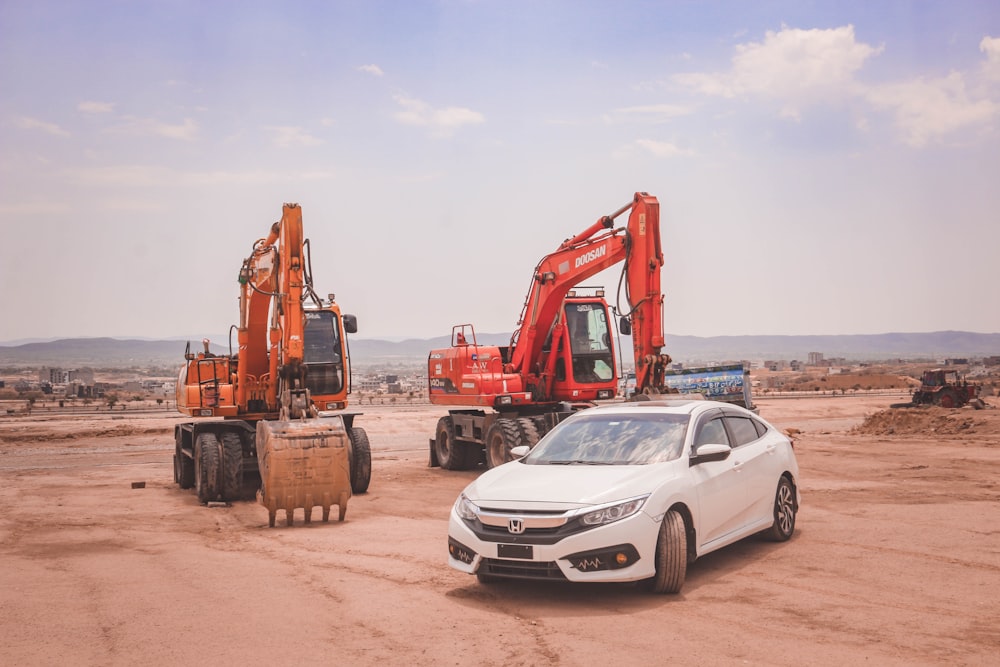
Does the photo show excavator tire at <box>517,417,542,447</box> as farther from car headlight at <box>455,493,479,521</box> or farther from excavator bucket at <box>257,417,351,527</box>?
car headlight at <box>455,493,479,521</box>

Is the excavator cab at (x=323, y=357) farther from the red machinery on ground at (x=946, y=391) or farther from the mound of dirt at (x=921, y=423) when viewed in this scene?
the red machinery on ground at (x=946, y=391)

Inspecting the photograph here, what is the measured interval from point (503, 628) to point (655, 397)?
9966mm

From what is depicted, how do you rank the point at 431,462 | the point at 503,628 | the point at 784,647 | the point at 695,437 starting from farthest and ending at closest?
the point at 431,462, the point at 695,437, the point at 503,628, the point at 784,647

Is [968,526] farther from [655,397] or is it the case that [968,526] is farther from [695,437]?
[655,397]

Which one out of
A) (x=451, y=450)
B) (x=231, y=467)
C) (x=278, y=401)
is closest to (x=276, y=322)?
(x=278, y=401)

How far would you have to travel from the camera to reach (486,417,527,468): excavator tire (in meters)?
19.6

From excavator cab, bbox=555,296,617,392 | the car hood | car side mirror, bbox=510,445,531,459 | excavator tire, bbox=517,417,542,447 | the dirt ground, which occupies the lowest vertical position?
the dirt ground

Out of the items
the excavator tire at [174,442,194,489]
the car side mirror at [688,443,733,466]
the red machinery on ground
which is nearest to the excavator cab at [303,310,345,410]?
the excavator tire at [174,442,194,489]

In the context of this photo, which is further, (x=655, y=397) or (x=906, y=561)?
(x=655, y=397)

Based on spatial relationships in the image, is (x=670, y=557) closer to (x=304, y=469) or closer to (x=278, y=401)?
(x=304, y=469)

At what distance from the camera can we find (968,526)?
12508 mm

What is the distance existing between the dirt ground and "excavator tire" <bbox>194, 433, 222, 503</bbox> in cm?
58

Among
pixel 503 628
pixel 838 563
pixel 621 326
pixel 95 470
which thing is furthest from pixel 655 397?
pixel 95 470

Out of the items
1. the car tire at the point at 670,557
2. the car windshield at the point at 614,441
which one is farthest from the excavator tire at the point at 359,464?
the car tire at the point at 670,557
